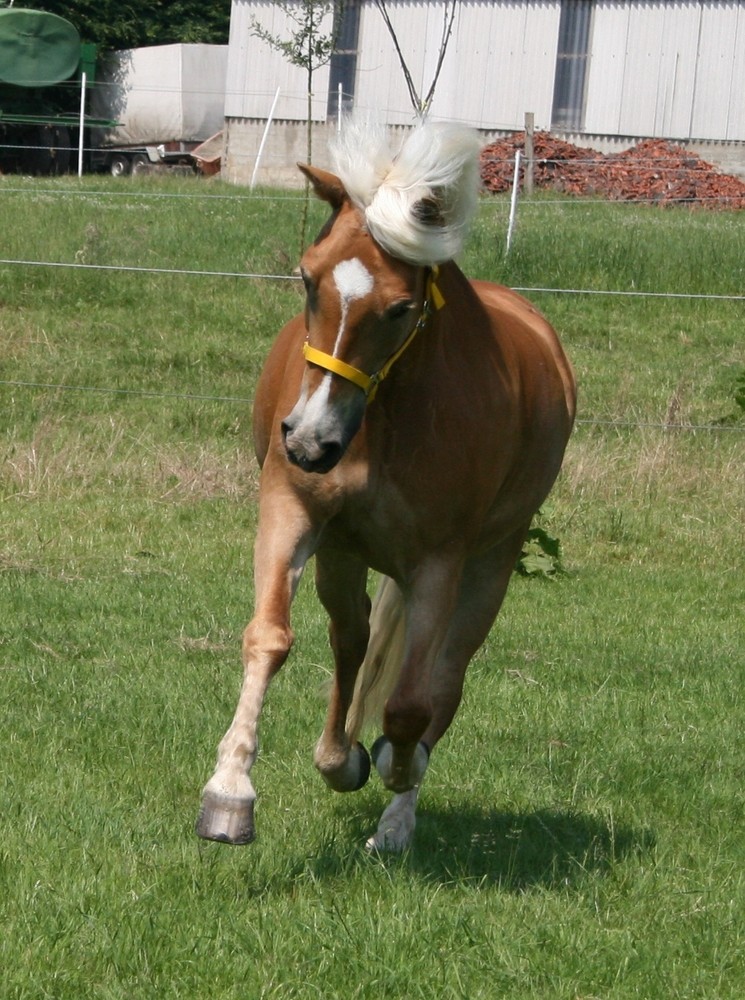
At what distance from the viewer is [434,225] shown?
152 inches

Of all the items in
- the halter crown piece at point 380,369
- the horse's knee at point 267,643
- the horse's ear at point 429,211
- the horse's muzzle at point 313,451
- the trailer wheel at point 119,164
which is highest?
the horse's ear at point 429,211

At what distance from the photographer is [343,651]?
4824 millimetres

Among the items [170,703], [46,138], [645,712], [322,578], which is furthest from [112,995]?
[46,138]

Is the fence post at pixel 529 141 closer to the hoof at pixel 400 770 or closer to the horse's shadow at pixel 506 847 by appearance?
the horse's shadow at pixel 506 847

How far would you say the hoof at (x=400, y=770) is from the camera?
4.33 metres

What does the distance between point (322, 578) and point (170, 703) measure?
3.97 ft

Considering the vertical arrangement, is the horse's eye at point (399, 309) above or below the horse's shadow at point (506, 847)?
above

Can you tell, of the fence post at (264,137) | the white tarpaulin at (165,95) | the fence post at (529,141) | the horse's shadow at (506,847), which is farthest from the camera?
the white tarpaulin at (165,95)

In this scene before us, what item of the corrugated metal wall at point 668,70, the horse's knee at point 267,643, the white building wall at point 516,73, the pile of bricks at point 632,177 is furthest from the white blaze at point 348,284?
the corrugated metal wall at point 668,70

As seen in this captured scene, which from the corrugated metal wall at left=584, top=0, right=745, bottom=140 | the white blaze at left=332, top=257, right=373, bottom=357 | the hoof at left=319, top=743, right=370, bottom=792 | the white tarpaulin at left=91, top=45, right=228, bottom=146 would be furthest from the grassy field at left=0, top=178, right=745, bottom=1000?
the white tarpaulin at left=91, top=45, right=228, bottom=146

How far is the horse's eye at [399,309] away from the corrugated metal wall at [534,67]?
25520mm

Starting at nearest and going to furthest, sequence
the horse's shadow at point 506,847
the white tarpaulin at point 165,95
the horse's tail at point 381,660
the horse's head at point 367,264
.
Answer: the horse's head at point 367,264 → the horse's shadow at point 506,847 → the horse's tail at point 381,660 → the white tarpaulin at point 165,95

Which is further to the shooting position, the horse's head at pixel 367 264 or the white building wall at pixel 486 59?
the white building wall at pixel 486 59

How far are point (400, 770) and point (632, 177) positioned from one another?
892 inches
